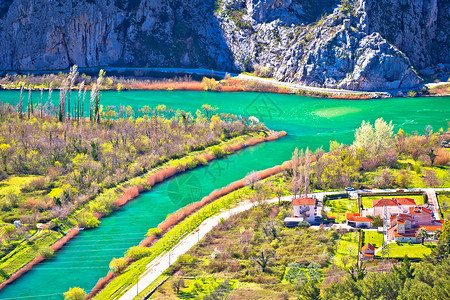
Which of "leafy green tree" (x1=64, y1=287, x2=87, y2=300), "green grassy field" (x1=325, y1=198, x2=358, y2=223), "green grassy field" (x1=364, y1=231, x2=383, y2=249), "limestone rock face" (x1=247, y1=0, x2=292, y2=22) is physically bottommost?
"leafy green tree" (x1=64, y1=287, x2=87, y2=300)

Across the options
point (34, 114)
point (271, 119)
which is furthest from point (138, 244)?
point (271, 119)

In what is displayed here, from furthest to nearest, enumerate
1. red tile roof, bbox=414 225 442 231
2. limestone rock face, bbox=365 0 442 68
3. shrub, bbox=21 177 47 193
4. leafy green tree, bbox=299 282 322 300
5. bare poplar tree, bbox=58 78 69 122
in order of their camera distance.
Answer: limestone rock face, bbox=365 0 442 68 < bare poplar tree, bbox=58 78 69 122 < shrub, bbox=21 177 47 193 < red tile roof, bbox=414 225 442 231 < leafy green tree, bbox=299 282 322 300

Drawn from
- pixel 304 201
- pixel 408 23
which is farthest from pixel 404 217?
pixel 408 23

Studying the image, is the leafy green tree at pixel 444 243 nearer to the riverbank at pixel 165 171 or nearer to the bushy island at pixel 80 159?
the bushy island at pixel 80 159

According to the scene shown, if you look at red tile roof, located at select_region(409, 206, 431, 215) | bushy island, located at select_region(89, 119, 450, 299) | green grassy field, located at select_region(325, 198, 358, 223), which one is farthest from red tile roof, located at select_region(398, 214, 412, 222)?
green grassy field, located at select_region(325, 198, 358, 223)

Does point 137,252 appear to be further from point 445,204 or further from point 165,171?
point 445,204

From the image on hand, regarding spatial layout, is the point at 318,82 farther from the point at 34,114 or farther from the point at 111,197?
the point at 111,197

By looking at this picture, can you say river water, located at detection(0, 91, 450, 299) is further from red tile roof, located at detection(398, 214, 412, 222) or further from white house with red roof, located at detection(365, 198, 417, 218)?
red tile roof, located at detection(398, 214, 412, 222)

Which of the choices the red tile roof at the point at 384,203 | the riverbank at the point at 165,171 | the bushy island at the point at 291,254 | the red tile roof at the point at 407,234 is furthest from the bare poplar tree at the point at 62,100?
the red tile roof at the point at 407,234
